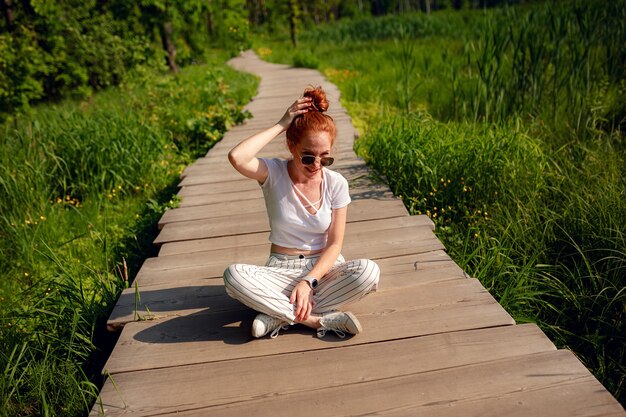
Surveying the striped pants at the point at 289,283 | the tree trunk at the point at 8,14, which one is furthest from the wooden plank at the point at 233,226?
the tree trunk at the point at 8,14

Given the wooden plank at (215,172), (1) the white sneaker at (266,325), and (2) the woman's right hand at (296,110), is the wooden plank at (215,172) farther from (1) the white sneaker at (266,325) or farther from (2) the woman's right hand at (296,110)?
(1) the white sneaker at (266,325)

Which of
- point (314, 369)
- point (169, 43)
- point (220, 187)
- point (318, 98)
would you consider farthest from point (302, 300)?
point (169, 43)

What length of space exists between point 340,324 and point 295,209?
0.56 m

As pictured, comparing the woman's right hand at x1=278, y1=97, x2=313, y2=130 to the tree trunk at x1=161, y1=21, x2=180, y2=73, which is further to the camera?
the tree trunk at x1=161, y1=21, x2=180, y2=73

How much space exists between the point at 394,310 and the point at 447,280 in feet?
1.28

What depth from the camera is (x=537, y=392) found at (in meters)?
1.78

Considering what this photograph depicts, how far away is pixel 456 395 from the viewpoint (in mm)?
Answer: 1797

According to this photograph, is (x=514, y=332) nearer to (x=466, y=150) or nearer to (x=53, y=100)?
(x=466, y=150)

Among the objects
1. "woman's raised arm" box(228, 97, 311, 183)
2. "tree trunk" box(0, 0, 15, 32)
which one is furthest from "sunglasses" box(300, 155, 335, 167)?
"tree trunk" box(0, 0, 15, 32)

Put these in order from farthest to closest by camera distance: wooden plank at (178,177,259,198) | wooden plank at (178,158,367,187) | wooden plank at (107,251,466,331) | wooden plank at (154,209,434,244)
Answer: wooden plank at (178,158,367,187), wooden plank at (178,177,259,198), wooden plank at (154,209,434,244), wooden plank at (107,251,466,331)

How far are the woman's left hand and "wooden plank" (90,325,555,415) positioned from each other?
0.52ft

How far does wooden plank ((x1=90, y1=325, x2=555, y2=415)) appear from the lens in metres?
1.90

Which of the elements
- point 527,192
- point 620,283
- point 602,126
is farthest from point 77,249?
point 602,126

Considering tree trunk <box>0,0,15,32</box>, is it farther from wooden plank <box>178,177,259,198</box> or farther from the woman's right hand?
the woman's right hand
